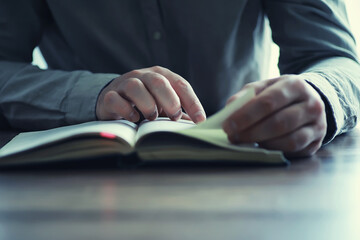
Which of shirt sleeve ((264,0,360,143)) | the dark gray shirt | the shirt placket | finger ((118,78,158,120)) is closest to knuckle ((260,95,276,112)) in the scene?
finger ((118,78,158,120))

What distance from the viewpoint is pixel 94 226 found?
373 millimetres

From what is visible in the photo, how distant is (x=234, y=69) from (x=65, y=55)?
51cm

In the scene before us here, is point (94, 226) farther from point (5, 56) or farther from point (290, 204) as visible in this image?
point (5, 56)

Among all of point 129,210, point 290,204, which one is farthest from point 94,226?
point 290,204

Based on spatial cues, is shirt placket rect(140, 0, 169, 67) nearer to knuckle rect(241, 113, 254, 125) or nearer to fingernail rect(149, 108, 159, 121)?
fingernail rect(149, 108, 159, 121)

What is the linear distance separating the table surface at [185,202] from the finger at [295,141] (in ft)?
0.07

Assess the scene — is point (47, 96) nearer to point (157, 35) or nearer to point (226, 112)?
point (157, 35)

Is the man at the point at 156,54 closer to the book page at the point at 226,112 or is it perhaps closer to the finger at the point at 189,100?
the finger at the point at 189,100

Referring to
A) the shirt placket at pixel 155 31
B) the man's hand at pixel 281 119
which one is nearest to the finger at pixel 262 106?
the man's hand at pixel 281 119

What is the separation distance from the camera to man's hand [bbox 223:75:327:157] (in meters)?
0.57

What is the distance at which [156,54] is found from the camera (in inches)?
49.1

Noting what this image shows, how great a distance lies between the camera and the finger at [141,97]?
747mm

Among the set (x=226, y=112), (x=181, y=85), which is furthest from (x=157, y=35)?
(x=226, y=112)

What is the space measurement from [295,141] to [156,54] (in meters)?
0.72
